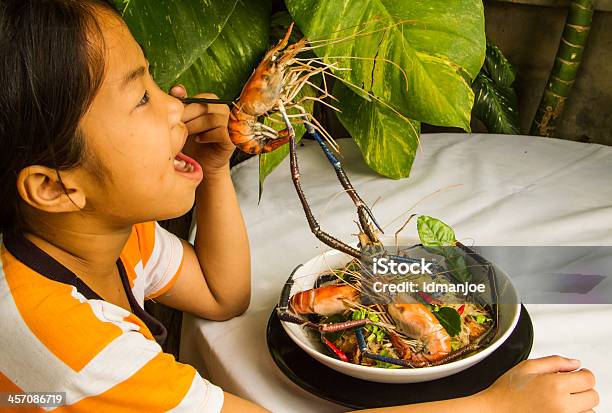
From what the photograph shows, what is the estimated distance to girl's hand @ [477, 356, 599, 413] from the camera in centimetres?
92

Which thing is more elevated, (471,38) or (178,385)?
(471,38)

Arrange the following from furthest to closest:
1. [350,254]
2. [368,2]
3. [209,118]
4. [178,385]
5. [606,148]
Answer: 1. [606,148]
2. [368,2]
3. [209,118]
4. [350,254]
5. [178,385]

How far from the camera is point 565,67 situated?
7.59 ft

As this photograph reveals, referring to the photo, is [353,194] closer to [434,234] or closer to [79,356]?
[434,234]

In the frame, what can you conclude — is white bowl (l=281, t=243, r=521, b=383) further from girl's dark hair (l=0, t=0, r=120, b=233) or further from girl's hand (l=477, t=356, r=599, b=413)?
girl's dark hair (l=0, t=0, r=120, b=233)

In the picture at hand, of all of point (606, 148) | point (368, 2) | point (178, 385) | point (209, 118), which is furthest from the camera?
point (606, 148)

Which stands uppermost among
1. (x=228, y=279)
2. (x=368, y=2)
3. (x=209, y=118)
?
(x=368, y=2)

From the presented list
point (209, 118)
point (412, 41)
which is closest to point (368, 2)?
point (412, 41)

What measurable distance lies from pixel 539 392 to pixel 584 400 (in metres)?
0.06

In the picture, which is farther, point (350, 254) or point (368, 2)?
point (368, 2)

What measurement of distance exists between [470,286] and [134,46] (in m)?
0.56

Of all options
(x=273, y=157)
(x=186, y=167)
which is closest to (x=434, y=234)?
(x=186, y=167)

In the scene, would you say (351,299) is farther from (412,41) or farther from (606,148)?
(606,148)

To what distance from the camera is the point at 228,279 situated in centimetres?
124
